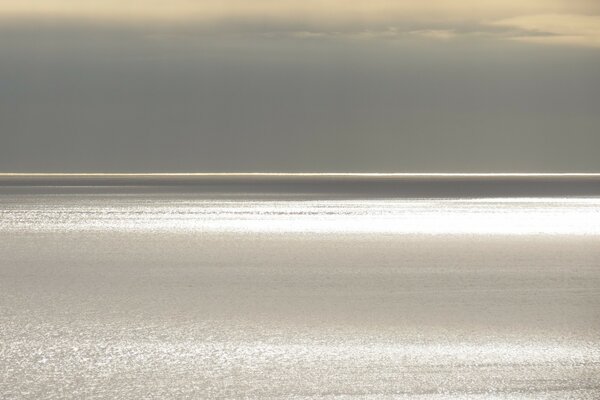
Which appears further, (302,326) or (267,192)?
(267,192)

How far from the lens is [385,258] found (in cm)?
1027

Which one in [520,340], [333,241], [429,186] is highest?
[520,340]

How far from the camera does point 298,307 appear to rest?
7.40 metres

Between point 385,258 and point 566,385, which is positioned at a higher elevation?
point 566,385

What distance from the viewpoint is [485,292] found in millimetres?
8164

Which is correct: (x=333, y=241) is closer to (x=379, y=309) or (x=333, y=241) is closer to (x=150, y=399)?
(x=379, y=309)

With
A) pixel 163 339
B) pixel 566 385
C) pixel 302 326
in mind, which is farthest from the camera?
pixel 302 326

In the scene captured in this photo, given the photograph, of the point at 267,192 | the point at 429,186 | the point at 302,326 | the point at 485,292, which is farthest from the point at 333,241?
the point at 429,186

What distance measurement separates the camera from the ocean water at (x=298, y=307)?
17.3 feet

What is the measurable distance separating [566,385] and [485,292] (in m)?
2.97

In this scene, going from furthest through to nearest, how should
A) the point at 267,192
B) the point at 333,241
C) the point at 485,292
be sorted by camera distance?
the point at 267,192 → the point at 333,241 → the point at 485,292

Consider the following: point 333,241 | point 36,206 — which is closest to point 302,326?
point 333,241

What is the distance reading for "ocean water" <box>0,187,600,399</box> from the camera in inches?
207

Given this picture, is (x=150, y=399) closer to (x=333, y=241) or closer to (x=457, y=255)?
(x=457, y=255)
